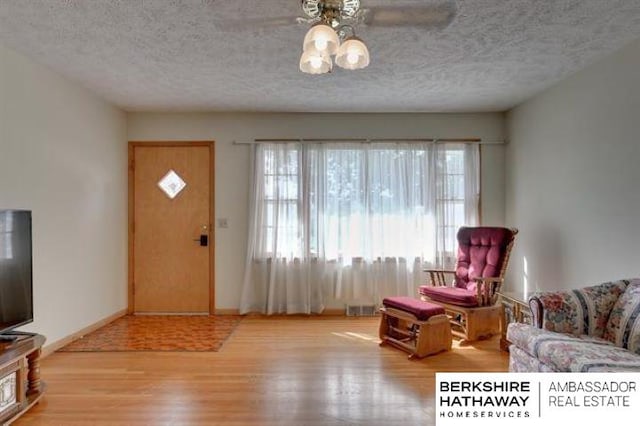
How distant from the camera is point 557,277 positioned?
339 cm

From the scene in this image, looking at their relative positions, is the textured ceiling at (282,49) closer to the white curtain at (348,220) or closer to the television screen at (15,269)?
the white curtain at (348,220)

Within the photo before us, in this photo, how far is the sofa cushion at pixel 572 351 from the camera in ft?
5.71

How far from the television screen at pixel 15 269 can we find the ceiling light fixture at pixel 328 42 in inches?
83.3

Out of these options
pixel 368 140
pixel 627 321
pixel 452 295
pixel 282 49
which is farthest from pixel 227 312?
pixel 627 321

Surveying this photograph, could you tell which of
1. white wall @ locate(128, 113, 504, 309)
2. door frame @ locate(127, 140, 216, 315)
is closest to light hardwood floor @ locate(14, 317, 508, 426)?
door frame @ locate(127, 140, 216, 315)

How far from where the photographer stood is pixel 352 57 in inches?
74.3

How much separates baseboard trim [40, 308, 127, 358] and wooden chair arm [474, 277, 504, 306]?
3.73m

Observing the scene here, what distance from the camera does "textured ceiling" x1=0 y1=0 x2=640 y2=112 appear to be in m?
2.18

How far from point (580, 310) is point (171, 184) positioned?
4.17 m

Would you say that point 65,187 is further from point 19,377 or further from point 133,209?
point 19,377

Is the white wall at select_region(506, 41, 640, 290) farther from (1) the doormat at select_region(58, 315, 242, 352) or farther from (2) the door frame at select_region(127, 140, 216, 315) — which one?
(2) the door frame at select_region(127, 140, 216, 315)

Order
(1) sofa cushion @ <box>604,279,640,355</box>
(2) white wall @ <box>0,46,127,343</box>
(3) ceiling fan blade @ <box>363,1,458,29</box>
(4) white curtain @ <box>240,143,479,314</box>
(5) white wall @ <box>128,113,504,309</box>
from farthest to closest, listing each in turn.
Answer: (5) white wall @ <box>128,113,504,309</box>
(4) white curtain @ <box>240,143,479,314</box>
(2) white wall @ <box>0,46,127,343</box>
(3) ceiling fan blade @ <box>363,1,458,29</box>
(1) sofa cushion @ <box>604,279,640,355</box>

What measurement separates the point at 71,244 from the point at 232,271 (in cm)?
167

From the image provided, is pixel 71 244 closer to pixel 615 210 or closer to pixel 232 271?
pixel 232 271
